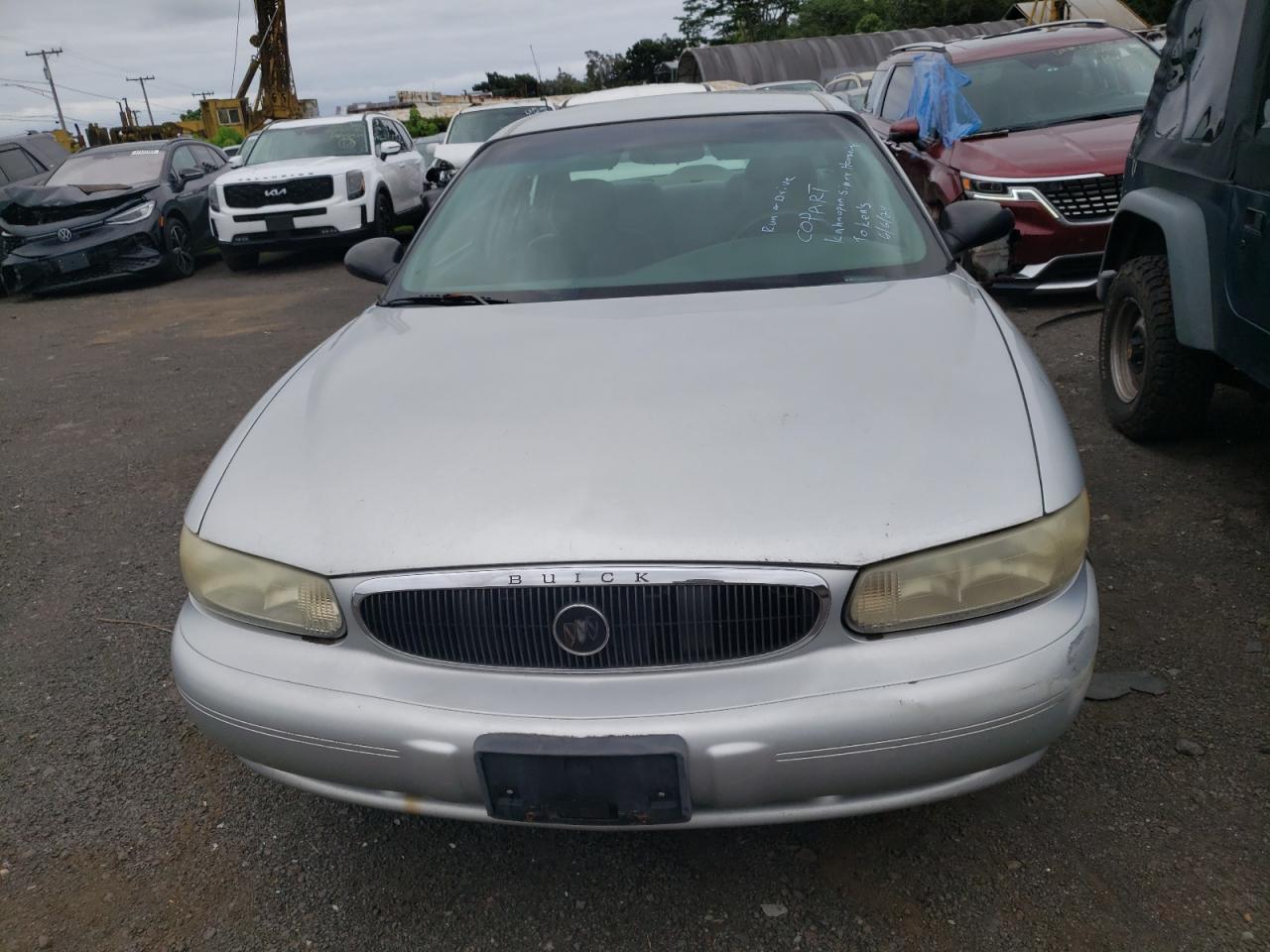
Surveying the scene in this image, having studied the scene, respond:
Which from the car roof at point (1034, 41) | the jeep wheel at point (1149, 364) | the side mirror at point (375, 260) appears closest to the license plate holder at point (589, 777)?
the side mirror at point (375, 260)

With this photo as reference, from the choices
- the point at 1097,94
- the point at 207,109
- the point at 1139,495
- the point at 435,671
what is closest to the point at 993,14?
the point at 207,109

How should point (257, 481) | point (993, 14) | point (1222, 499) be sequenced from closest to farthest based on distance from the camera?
1. point (257, 481)
2. point (1222, 499)
3. point (993, 14)

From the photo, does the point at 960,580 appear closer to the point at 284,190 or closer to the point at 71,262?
the point at 284,190

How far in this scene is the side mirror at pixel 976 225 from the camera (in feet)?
10.4

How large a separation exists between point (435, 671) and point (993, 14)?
45.5 meters

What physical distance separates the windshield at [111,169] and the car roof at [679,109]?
9.40m

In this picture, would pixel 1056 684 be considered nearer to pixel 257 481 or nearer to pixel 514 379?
pixel 514 379

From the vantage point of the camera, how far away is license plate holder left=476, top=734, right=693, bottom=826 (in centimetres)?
170

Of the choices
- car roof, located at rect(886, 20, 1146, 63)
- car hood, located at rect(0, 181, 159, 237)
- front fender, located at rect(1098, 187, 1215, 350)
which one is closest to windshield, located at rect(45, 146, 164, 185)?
car hood, located at rect(0, 181, 159, 237)

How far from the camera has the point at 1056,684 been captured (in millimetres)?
1777

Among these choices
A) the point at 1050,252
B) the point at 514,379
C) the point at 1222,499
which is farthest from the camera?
the point at 1050,252

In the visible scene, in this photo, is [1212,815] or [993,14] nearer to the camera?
[1212,815]

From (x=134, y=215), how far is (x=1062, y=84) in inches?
368

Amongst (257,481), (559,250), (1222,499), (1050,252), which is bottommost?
(1222,499)
